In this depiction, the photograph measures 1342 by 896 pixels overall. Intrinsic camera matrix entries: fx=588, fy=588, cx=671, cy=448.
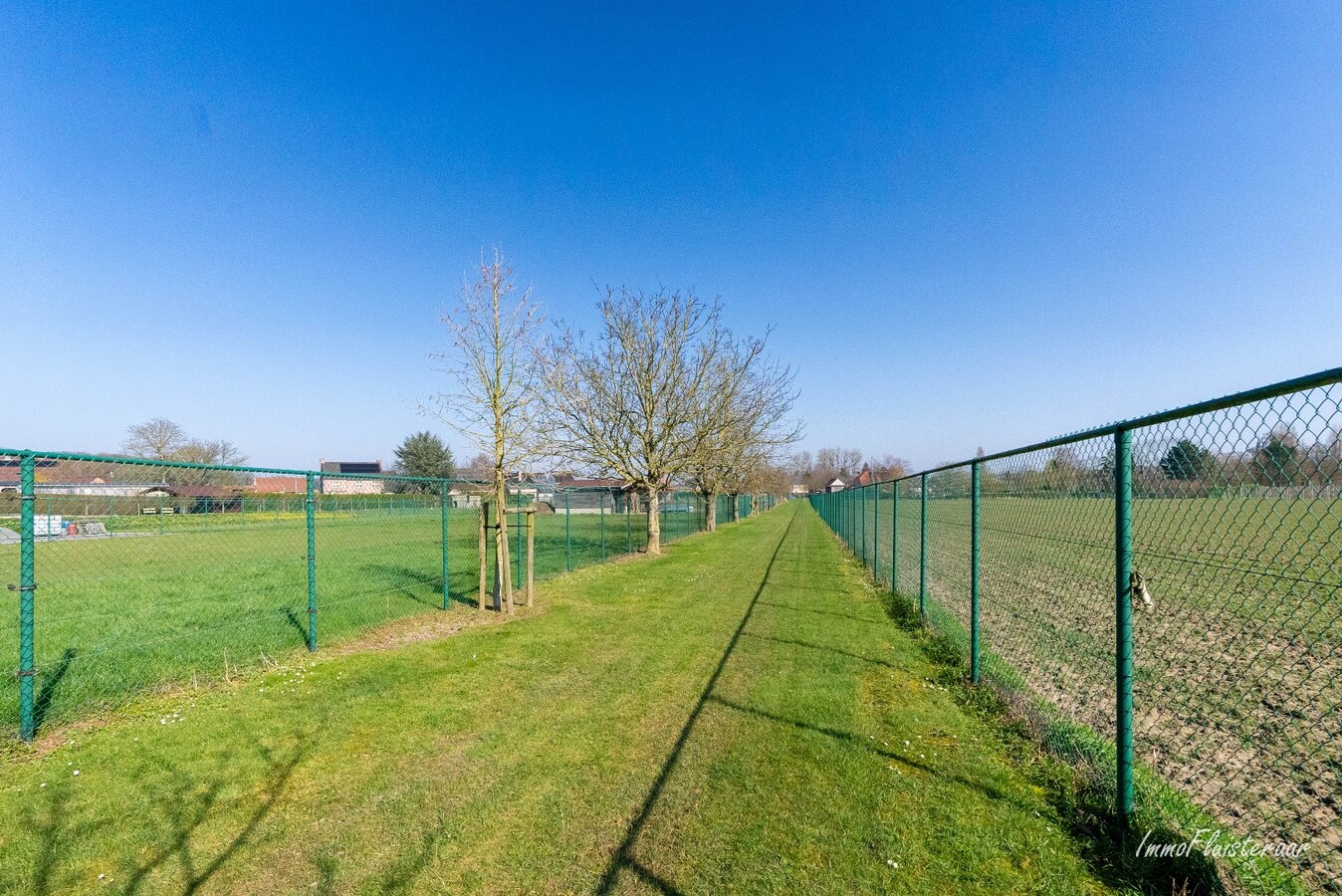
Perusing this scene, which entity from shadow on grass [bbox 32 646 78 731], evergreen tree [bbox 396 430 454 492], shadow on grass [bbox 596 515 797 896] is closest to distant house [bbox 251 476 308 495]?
shadow on grass [bbox 32 646 78 731]

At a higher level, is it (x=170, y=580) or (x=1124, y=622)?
(x=1124, y=622)

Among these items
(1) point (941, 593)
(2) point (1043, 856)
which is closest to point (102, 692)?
(2) point (1043, 856)

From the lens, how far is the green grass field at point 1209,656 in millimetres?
2797

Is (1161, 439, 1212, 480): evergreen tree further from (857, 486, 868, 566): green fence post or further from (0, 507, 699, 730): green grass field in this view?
(857, 486, 868, 566): green fence post

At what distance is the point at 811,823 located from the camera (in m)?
3.03

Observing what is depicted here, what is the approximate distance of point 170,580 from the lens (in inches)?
485

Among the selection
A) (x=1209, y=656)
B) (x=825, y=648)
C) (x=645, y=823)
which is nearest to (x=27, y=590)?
(x=645, y=823)

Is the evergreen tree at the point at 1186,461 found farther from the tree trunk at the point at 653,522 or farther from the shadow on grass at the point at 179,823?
the tree trunk at the point at 653,522

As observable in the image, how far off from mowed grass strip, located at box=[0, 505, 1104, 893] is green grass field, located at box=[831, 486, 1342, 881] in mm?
1060

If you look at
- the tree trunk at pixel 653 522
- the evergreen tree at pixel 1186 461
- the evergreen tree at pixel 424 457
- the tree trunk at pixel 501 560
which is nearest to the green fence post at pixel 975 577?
the evergreen tree at pixel 1186 461

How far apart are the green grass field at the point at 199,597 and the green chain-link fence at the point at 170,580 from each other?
32 millimetres

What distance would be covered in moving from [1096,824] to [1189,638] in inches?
191

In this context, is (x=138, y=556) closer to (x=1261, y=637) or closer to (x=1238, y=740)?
(x=1238, y=740)

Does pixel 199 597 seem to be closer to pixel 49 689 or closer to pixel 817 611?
pixel 49 689
